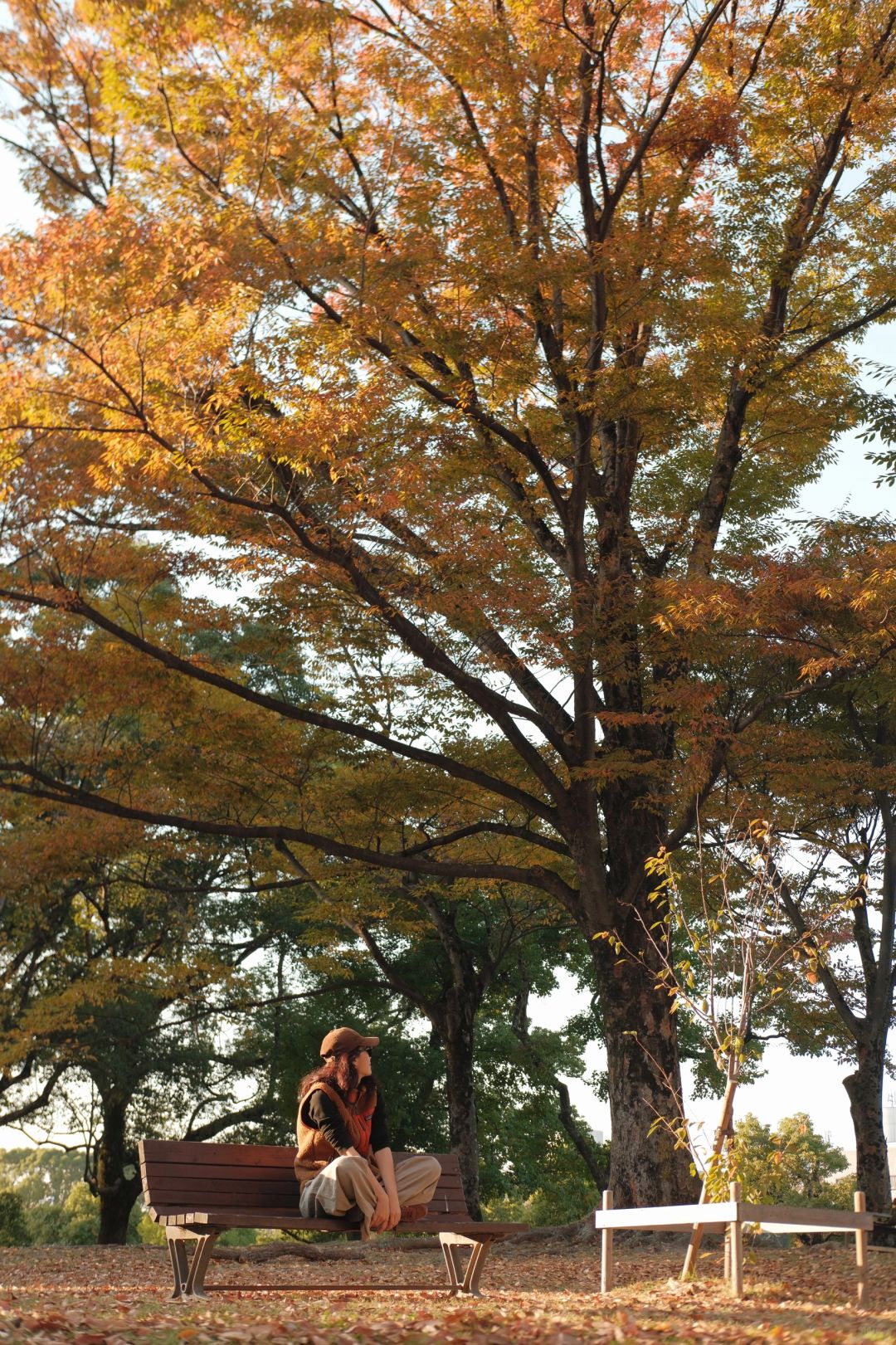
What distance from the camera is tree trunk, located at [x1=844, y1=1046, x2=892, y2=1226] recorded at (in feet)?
49.1

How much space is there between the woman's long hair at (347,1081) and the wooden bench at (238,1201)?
1.76ft

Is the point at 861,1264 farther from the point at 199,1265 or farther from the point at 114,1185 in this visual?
the point at 114,1185

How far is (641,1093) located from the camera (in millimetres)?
10938

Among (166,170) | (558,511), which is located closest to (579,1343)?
(558,511)

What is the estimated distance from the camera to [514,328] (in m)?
11.3

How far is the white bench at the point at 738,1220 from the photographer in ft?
19.5

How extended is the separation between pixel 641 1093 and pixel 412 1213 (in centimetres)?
494

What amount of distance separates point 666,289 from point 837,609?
3.06 meters

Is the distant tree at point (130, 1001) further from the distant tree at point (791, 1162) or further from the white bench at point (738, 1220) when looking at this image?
the white bench at point (738, 1220)

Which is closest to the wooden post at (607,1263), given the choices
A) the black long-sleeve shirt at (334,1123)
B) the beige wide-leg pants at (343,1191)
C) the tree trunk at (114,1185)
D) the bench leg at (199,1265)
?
the black long-sleeve shirt at (334,1123)

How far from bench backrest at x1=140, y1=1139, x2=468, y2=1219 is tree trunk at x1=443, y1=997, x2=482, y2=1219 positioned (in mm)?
9761

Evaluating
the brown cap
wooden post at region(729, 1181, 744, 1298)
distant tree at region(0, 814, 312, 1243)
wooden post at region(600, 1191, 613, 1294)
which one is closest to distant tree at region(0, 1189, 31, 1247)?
distant tree at region(0, 814, 312, 1243)

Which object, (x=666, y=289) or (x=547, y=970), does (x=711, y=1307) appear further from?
(x=547, y=970)

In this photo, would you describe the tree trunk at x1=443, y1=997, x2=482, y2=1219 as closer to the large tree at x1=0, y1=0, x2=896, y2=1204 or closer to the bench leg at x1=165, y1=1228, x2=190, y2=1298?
the large tree at x1=0, y1=0, x2=896, y2=1204
